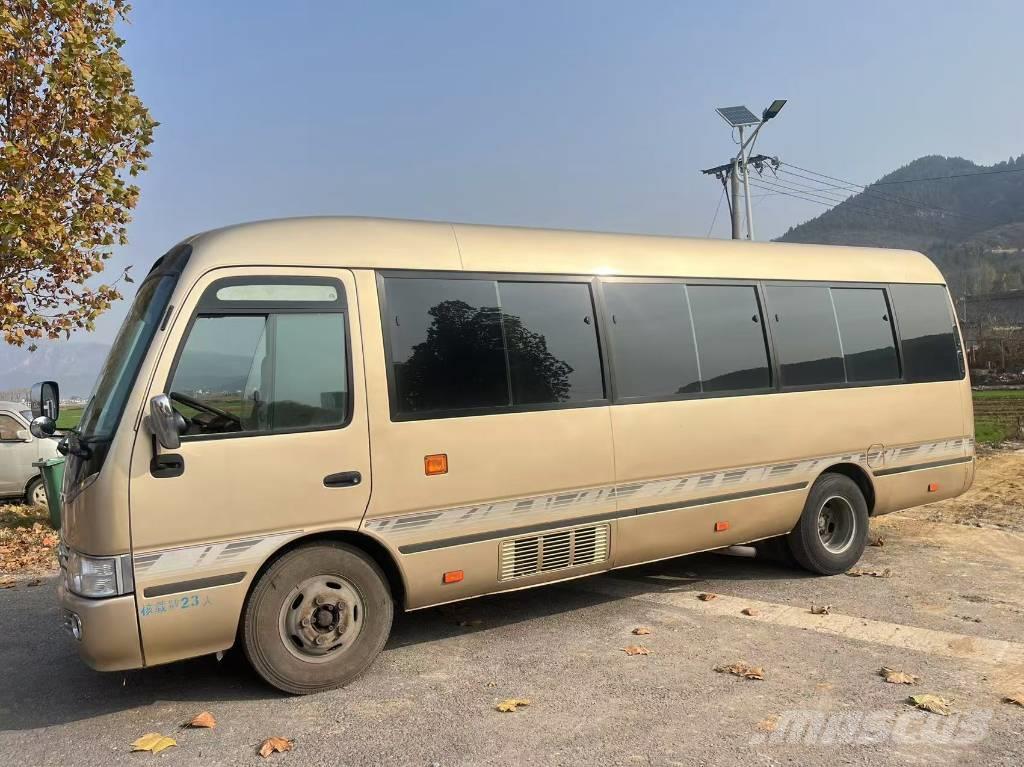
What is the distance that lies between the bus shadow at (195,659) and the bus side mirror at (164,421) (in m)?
1.66

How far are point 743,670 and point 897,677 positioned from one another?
0.89 meters

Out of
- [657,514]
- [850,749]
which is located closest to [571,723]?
[850,749]

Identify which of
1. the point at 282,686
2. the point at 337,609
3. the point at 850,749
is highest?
the point at 337,609

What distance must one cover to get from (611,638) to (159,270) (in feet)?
12.8

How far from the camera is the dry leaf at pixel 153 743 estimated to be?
13.9 feet

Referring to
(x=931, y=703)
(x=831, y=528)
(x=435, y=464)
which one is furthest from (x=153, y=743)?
(x=831, y=528)

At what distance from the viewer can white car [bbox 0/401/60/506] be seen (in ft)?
43.3

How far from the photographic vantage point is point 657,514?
626 cm

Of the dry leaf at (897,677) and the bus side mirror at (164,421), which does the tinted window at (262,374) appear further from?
the dry leaf at (897,677)

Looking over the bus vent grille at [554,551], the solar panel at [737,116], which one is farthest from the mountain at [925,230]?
the bus vent grille at [554,551]

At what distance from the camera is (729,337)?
685 centimetres

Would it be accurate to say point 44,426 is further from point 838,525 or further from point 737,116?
point 737,116

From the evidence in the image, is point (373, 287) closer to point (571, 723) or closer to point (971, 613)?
point (571, 723)
